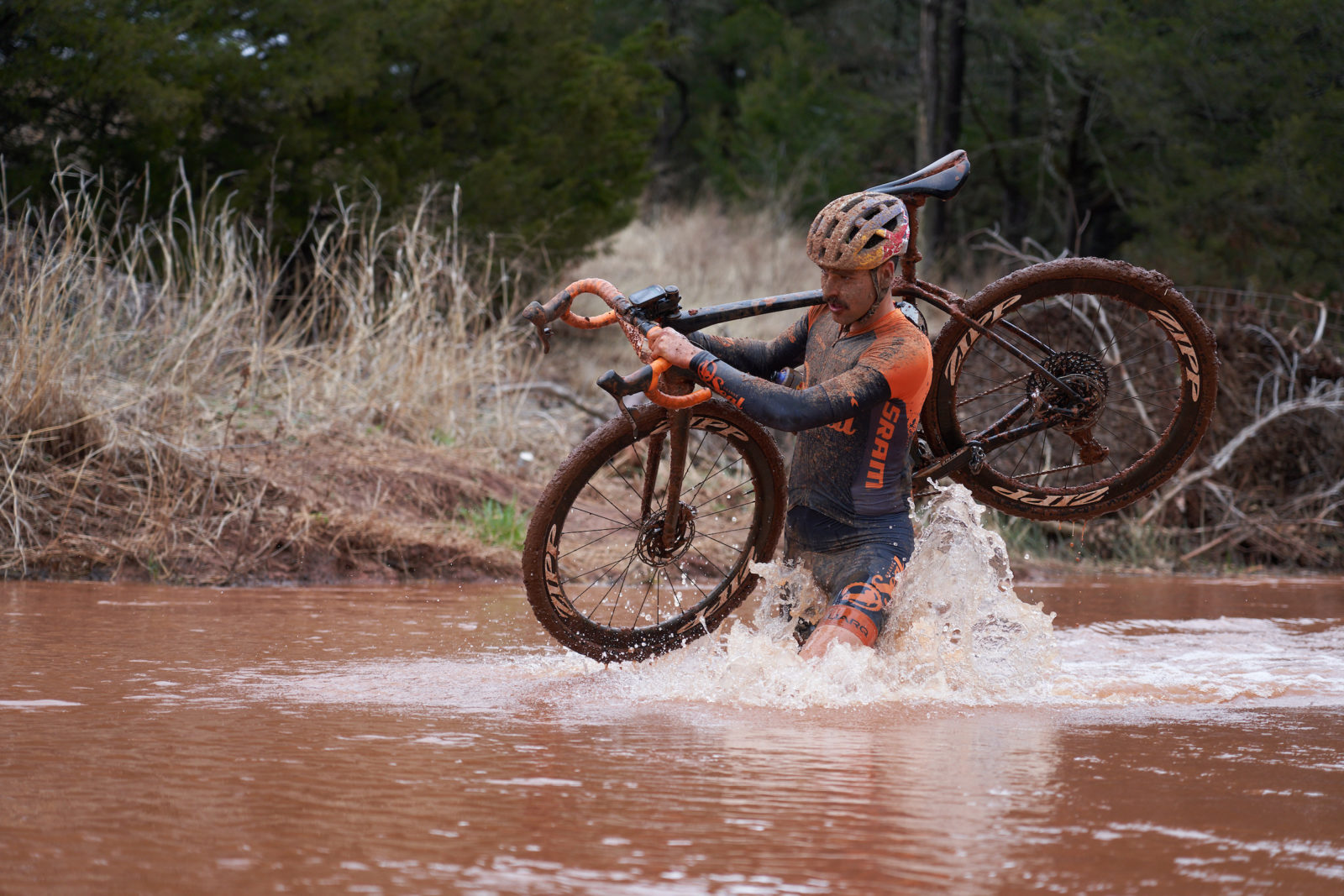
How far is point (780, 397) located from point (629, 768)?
4.29 ft

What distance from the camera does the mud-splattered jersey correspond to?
13.9 ft

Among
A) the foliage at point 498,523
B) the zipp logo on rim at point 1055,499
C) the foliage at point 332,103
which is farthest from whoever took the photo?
the foliage at point 332,103

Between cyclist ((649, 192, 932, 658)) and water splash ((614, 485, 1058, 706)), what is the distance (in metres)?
0.10

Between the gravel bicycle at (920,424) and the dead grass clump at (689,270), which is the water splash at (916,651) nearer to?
the gravel bicycle at (920,424)

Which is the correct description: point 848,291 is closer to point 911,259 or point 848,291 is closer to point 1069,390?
point 911,259

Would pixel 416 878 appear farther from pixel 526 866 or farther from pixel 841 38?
pixel 841 38

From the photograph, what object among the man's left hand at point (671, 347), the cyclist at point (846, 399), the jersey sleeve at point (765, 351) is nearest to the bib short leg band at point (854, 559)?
the cyclist at point (846, 399)

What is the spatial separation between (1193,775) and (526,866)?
1733 millimetres

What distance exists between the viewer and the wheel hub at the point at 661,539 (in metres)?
4.77

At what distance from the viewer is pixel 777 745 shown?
3662mm

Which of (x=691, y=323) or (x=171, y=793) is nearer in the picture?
(x=171, y=793)

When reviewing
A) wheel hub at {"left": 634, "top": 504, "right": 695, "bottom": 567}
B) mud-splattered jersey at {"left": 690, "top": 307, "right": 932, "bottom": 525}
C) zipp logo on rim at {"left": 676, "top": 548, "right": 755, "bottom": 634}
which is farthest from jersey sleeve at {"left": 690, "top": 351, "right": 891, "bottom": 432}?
zipp logo on rim at {"left": 676, "top": 548, "right": 755, "bottom": 634}

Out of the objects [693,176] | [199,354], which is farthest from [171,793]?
[693,176]

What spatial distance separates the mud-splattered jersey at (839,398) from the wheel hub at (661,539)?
373 mm
